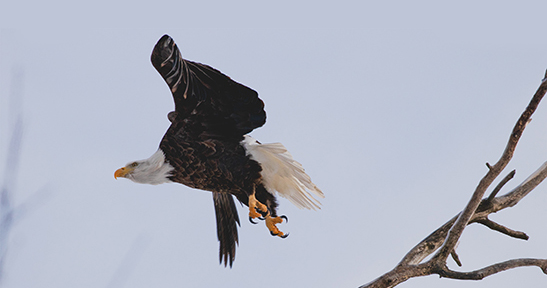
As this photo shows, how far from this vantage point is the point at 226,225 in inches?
171

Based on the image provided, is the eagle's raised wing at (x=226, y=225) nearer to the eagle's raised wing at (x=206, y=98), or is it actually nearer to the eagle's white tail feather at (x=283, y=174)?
the eagle's white tail feather at (x=283, y=174)

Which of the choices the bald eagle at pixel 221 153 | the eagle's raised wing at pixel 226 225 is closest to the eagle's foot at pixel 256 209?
the bald eagle at pixel 221 153

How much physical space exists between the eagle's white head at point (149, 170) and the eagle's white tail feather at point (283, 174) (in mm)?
521

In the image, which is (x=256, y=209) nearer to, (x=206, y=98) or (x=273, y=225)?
(x=273, y=225)

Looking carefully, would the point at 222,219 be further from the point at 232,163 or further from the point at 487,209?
the point at 487,209

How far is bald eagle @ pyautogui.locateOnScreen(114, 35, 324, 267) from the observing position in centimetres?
335

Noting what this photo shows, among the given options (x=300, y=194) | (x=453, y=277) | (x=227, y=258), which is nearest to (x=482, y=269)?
(x=453, y=277)

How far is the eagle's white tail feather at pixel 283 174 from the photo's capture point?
3.57 m

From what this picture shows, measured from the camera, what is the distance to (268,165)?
143 inches

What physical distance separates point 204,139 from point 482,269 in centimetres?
174

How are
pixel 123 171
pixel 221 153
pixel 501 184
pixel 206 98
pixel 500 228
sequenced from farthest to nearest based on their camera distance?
1. pixel 123 171
2. pixel 221 153
3. pixel 206 98
4. pixel 500 228
5. pixel 501 184

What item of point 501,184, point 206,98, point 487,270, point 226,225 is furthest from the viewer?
point 226,225

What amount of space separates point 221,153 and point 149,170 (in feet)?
1.56

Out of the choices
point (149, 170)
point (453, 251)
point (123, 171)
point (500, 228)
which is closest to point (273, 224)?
point (149, 170)
